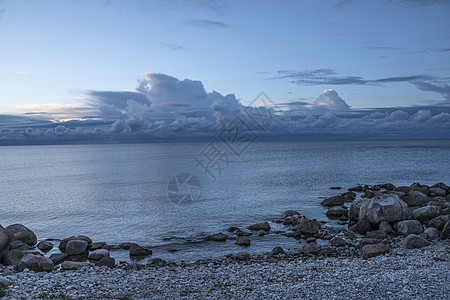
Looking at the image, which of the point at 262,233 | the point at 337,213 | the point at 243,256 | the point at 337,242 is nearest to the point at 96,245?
the point at 243,256

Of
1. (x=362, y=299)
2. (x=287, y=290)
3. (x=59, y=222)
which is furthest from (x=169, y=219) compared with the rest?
(x=362, y=299)

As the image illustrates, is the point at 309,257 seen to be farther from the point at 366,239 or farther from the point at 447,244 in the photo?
the point at 447,244

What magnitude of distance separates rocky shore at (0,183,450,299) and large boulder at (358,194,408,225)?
74 mm

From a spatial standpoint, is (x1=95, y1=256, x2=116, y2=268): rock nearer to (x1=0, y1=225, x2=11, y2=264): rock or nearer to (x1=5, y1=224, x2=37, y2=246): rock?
(x1=0, y1=225, x2=11, y2=264): rock

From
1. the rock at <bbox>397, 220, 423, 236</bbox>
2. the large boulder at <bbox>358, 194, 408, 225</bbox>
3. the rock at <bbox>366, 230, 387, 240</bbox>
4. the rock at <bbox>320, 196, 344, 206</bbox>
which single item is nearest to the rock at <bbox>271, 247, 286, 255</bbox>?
the rock at <bbox>366, 230, 387, 240</bbox>

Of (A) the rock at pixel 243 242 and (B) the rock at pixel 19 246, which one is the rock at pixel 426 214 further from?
(B) the rock at pixel 19 246

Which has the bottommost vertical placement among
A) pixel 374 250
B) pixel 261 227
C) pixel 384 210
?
pixel 261 227

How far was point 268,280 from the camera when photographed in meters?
16.3

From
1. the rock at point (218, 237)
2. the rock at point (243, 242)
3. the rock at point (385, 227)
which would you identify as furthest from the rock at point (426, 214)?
the rock at point (218, 237)

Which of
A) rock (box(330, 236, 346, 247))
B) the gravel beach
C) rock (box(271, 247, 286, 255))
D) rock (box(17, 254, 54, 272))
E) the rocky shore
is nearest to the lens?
the gravel beach

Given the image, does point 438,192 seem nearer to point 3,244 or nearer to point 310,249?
point 310,249

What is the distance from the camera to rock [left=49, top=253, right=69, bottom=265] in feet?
73.4

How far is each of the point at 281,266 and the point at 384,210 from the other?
12.3 meters

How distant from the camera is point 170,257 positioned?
23172 millimetres
